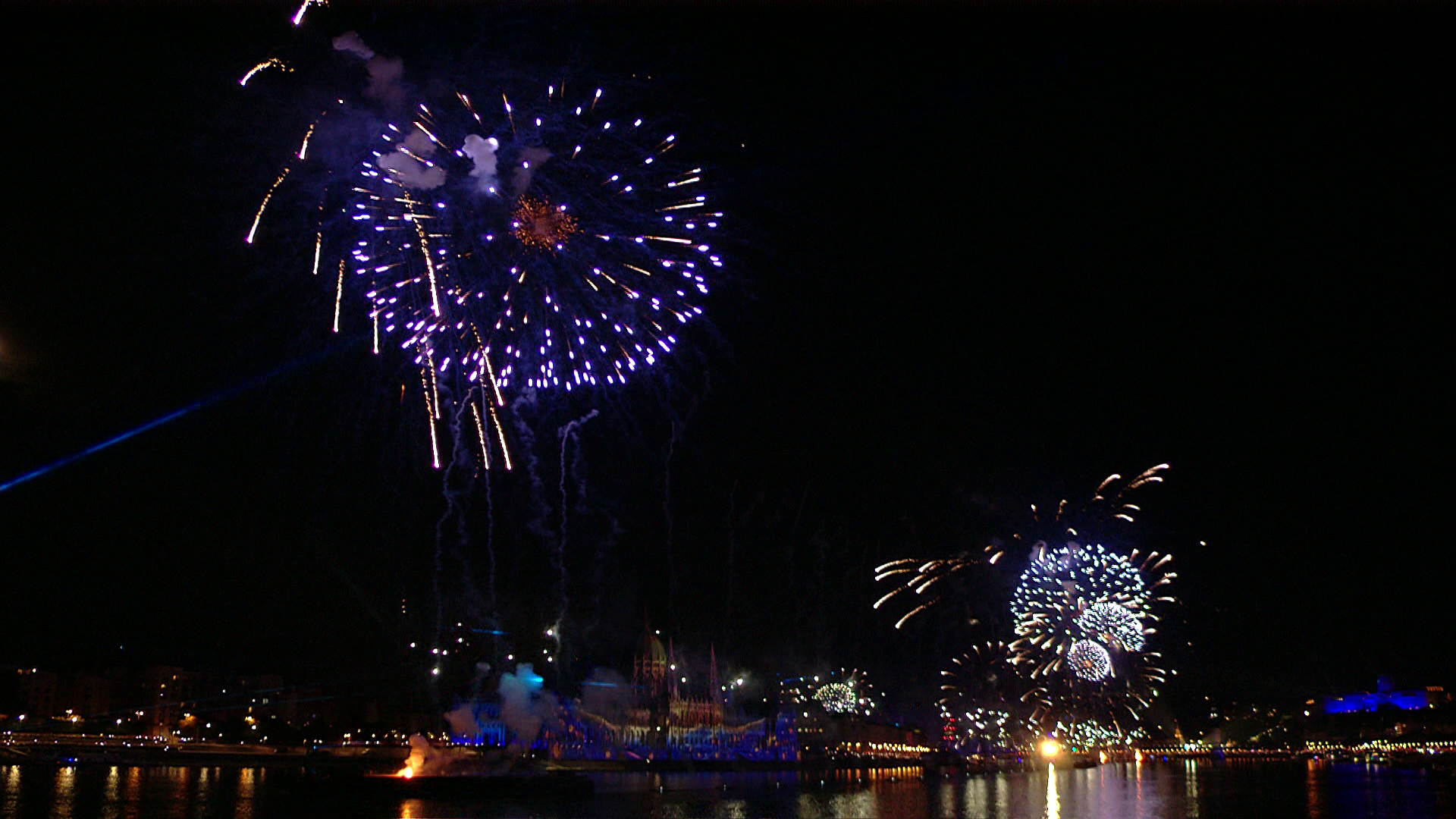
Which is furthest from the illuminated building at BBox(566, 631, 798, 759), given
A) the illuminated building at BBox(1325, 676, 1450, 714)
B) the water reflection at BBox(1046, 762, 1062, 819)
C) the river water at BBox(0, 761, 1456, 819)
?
the illuminated building at BBox(1325, 676, 1450, 714)

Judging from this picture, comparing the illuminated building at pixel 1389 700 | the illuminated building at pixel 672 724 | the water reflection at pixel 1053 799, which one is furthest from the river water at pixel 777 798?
the illuminated building at pixel 1389 700

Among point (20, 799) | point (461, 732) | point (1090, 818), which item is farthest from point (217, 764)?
point (1090, 818)

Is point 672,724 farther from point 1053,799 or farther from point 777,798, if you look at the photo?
point 1053,799

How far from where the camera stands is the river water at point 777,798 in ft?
111

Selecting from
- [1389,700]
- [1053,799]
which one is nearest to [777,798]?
[1053,799]

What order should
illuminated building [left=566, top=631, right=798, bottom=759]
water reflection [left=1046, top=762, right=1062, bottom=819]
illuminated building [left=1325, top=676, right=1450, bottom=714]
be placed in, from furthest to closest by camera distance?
illuminated building [left=1325, top=676, right=1450, bottom=714] → illuminated building [left=566, top=631, right=798, bottom=759] → water reflection [left=1046, top=762, right=1062, bottom=819]

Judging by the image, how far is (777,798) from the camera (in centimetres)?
4238

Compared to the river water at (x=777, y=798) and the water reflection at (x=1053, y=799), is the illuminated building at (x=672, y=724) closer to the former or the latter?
the river water at (x=777, y=798)

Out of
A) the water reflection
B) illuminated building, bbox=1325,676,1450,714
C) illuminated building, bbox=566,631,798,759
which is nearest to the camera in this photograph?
the water reflection

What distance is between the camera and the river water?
33812 mm

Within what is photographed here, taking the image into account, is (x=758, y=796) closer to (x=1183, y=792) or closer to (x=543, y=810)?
(x=543, y=810)

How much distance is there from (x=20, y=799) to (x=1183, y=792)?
45271mm

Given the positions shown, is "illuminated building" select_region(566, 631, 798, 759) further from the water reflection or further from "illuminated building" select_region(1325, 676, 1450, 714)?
"illuminated building" select_region(1325, 676, 1450, 714)

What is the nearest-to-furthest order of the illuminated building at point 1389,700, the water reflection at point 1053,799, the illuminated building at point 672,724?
the water reflection at point 1053,799 → the illuminated building at point 672,724 → the illuminated building at point 1389,700
